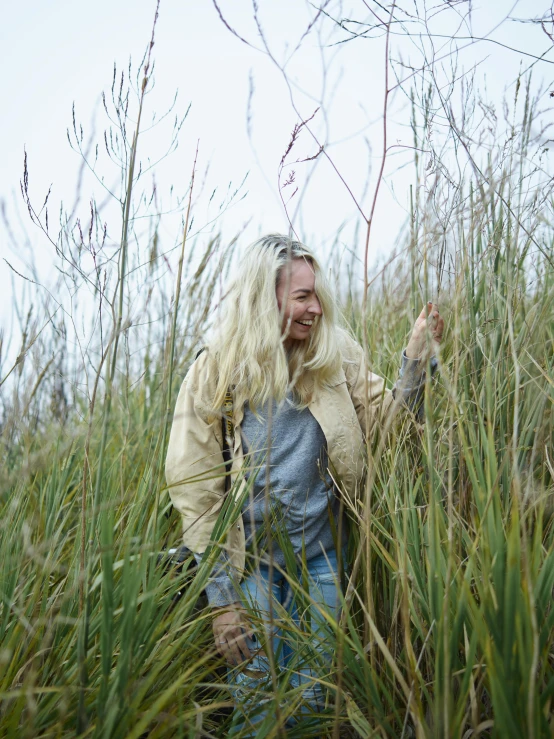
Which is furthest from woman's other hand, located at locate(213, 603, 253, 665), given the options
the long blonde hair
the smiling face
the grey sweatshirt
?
the smiling face

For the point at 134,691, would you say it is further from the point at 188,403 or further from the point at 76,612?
the point at 188,403

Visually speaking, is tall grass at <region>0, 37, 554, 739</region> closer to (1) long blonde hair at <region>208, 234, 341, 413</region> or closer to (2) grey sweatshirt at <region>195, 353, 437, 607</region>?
(2) grey sweatshirt at <region>195, 353, 437, 607</region>

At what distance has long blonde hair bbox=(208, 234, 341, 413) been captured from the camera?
2041mm

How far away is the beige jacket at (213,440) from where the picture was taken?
6.24 feet

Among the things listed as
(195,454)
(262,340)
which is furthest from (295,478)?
(262,340)

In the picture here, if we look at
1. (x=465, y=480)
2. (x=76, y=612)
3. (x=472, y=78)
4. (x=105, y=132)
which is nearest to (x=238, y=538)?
(x=76, y=612)

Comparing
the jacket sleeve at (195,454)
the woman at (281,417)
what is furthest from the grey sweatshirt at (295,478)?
the jacket sleeve at (195,454)

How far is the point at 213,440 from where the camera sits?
200 cm

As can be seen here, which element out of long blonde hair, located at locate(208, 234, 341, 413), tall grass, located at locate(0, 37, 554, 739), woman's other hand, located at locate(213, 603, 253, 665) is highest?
long blonde hair, located at locate(208, 234, 341, 413)

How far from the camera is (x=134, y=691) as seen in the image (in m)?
1.16

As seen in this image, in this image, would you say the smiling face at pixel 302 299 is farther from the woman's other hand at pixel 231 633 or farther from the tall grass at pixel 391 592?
the woman's other hand at pixel 231 633

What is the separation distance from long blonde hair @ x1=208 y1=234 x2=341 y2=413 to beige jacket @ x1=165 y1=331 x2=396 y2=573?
0.05 meters

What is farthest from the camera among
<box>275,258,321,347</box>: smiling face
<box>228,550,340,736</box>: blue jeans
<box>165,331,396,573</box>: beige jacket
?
<box>275,258,321,347</box>: smiling face

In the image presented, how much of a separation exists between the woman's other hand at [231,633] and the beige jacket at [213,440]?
173 millimetres
